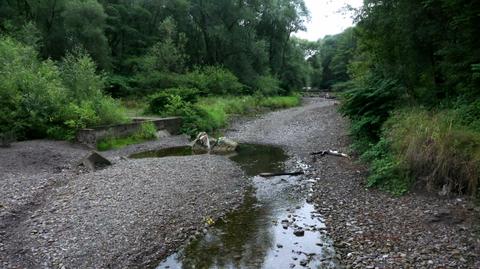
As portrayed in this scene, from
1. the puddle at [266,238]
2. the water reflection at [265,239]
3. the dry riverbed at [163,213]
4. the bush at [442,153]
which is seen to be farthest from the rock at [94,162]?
the bush at [442,153]

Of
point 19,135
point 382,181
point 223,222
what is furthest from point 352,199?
point 19,135

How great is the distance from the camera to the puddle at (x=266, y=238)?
6754mm

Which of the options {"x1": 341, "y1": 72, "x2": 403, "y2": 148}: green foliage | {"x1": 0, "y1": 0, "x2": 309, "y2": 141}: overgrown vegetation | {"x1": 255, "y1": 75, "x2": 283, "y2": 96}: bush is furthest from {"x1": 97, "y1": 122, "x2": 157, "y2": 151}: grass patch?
{"x1": 255, "y1": 75, "x2": 283, "y2": 96}: bush

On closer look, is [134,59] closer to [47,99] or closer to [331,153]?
[47,99]

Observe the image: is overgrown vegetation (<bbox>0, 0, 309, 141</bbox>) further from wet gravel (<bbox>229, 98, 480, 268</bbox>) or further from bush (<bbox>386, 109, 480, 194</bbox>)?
bush (<bbox>386, 109, 480, 194</bbox>)

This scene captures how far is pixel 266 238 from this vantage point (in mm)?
7746

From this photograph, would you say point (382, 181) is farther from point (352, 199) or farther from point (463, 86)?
point (463, 86)

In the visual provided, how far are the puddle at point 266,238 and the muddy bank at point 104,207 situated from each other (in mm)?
443

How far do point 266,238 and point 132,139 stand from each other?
41.9ft

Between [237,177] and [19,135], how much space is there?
939 cm

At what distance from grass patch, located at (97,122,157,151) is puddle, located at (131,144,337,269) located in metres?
8.50

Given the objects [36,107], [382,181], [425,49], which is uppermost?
[425,49]

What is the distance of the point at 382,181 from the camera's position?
9828mm

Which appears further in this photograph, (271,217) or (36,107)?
(36,107)
